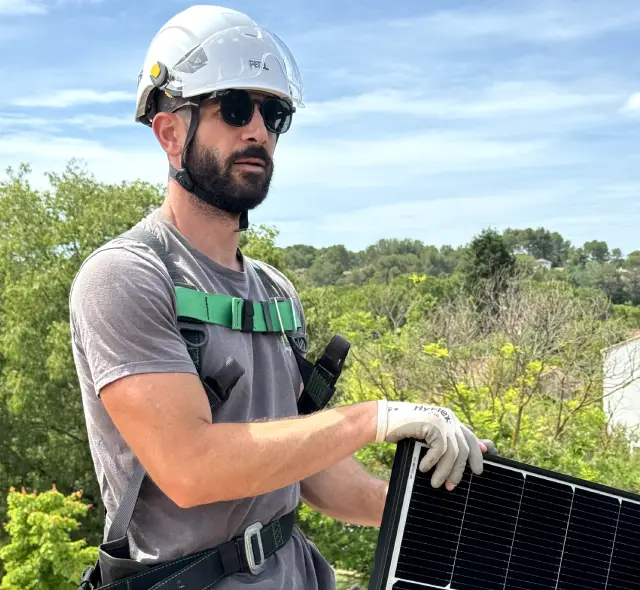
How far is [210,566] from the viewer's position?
90.3 inches

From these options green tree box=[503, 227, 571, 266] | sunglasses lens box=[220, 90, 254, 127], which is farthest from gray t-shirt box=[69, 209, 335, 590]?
green tree box=[503, 227, 571, 266]

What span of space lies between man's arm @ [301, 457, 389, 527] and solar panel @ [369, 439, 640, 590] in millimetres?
591

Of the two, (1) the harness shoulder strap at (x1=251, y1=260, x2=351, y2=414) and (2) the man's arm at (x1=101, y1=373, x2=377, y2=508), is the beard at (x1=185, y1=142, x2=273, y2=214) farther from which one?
(2) the man's arm at (x1=101, y1=373, x2=377, y2=508)

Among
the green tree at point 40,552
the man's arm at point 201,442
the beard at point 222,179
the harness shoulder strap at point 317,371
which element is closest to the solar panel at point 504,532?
the man's arm at point 201,442

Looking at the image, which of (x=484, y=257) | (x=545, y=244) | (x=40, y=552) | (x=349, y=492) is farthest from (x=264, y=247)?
(x=545, y=244)

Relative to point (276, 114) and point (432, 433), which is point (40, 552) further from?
point (432, 433)

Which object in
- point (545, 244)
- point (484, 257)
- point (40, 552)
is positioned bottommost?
point (40, 552)

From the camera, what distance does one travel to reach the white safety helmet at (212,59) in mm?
2559

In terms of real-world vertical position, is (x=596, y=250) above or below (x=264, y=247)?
above

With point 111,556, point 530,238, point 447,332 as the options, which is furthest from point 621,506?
point 530,238

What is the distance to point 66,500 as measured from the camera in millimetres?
12562

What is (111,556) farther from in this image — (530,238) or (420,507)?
(530,238)

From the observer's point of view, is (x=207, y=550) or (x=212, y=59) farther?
(x=212, y=59)

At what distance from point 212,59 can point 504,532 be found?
1.72 metres
